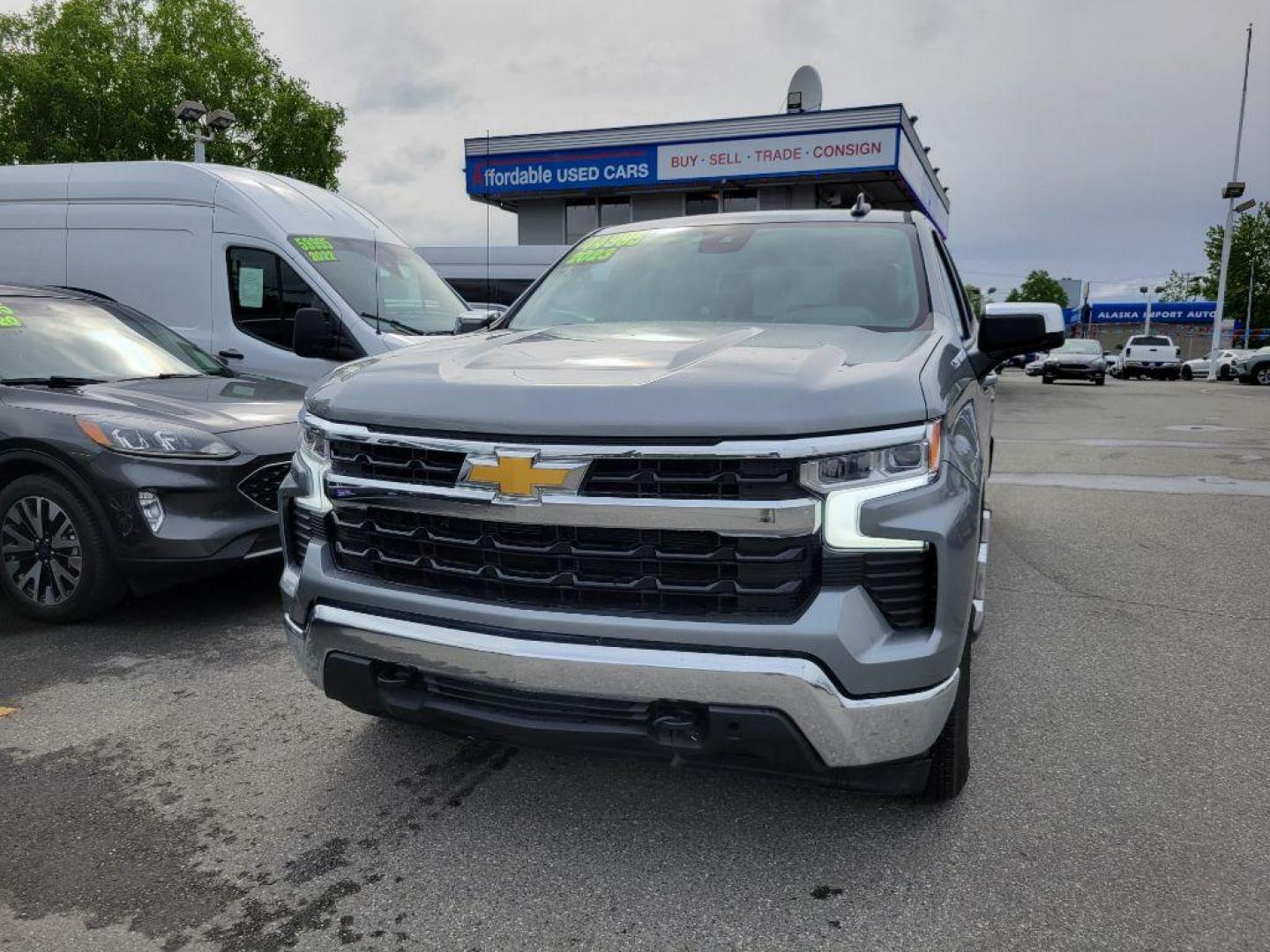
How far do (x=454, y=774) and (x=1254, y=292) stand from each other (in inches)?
2780

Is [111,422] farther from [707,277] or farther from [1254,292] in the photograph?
[1254,292]

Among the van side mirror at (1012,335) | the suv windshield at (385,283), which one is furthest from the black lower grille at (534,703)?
the suv windshield at (385,283)

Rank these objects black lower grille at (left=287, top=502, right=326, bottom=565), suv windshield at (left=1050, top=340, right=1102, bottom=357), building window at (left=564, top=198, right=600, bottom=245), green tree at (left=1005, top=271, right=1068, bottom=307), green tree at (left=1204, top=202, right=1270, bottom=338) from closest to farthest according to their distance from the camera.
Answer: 1. black lower grille at (left=287, top=502, right=326, bottom=565)
2. building window at (left=564, top=198, right=600, bottom=245)
3. suv windshield at (left=1050, top=340, right=1102, bottom=357)
4. green tree at (left=1204, top=202, right=1270, bottom=338)
5. green tree at (left=1005, top=271, right=1068, bottom=307)

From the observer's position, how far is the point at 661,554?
82.7 inches

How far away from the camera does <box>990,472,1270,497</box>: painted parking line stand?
25.5ft

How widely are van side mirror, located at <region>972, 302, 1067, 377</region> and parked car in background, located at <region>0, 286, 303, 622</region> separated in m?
3.18

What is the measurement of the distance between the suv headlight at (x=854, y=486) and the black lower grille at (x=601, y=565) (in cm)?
7

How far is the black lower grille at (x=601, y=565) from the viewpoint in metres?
2.06

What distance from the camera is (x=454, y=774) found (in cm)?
284

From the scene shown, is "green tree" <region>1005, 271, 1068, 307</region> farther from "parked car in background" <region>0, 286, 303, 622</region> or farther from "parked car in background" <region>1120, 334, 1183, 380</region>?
"parked car in background" <region>0, 286, 303, 622</region>

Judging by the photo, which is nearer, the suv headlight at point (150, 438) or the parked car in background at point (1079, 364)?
the suv headlight at point (150, 438)

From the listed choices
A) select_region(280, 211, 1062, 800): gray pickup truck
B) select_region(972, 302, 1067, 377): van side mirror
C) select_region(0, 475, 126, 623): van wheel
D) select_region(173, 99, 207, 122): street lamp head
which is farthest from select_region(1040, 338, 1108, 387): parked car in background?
select_region(280, 211, 1062, 800): gray pickup truck

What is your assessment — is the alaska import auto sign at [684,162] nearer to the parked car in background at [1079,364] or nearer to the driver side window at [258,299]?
the parked car in background at [1079,364]

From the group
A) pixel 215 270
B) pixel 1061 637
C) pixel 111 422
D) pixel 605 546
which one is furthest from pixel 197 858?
pixel 215 270
